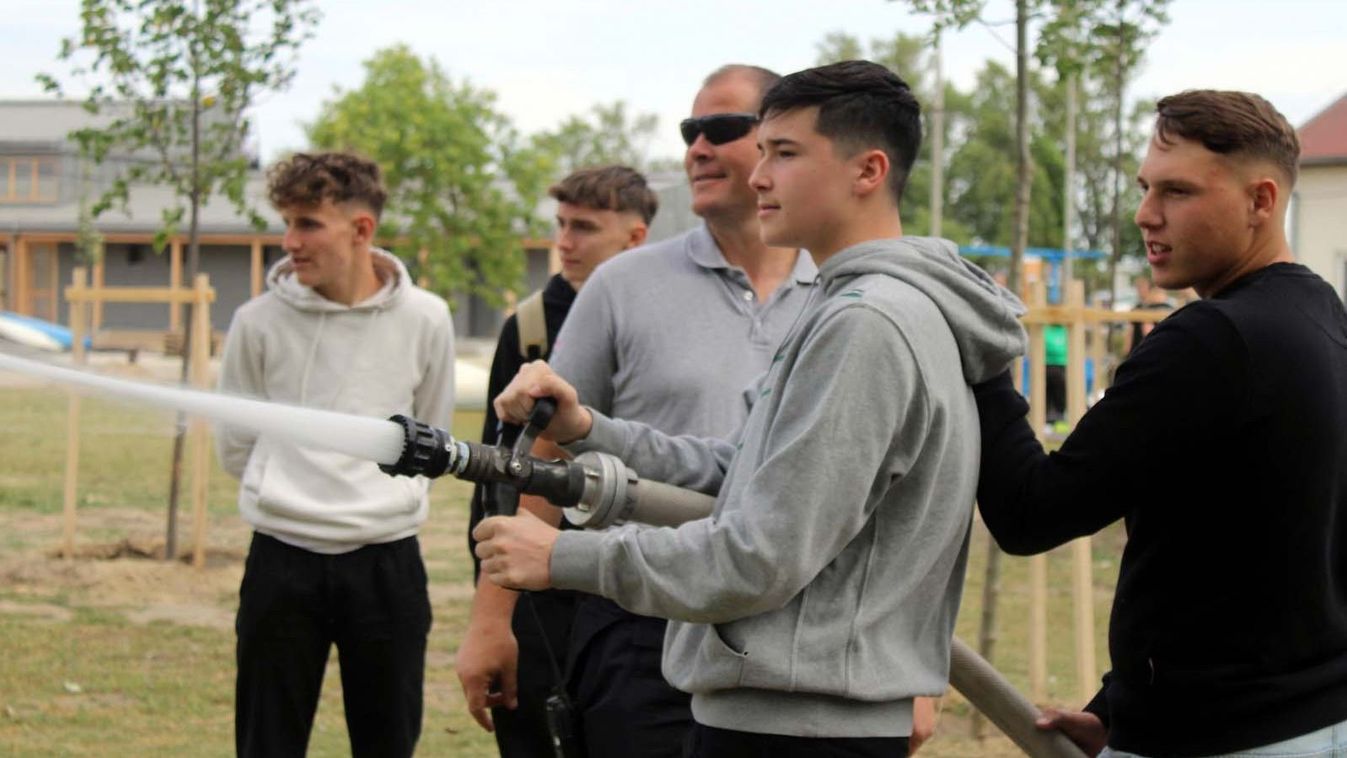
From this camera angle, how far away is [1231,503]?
2.83 meters

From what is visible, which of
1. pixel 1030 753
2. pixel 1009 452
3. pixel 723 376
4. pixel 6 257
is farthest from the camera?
pixel 6 257

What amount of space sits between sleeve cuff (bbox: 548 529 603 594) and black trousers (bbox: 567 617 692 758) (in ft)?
3.76

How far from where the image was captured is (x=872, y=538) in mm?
2967

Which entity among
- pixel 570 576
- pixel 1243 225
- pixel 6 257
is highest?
pixel 1243 225

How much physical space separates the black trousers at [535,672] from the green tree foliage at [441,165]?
41.2 metres

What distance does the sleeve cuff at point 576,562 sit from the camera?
303cm

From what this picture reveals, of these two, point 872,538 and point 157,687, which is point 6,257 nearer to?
point 157,687

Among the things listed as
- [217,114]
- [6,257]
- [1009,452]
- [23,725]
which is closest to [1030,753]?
[1009,452]

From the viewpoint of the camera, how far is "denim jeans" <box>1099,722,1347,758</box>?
9.27ft

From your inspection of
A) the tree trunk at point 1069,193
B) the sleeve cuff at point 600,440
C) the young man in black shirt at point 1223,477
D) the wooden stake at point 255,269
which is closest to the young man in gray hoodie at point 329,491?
the sleeve cuff at point 600,440

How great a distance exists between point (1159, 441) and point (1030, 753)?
0.91 m

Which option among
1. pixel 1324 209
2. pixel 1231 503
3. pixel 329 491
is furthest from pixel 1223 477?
pixel 1324 209

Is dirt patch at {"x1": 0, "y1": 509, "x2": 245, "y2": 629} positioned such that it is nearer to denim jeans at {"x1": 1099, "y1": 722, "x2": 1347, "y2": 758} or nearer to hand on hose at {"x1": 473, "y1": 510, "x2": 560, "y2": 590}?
hand on hose at {"x1": 473, "y1": 510, "x2": 560, "y2": 590}

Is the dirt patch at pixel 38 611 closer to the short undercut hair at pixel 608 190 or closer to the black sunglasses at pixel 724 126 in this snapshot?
the short undercut hair at pixel 608 190
